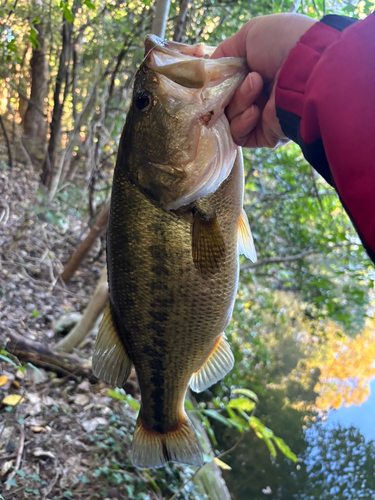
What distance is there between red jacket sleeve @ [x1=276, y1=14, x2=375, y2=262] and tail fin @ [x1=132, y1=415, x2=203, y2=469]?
1172mm

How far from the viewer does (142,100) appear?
1.16 metres

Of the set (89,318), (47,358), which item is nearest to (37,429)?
(47,358)

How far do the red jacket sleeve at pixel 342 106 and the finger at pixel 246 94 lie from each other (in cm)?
13

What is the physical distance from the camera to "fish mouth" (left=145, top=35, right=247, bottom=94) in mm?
1015

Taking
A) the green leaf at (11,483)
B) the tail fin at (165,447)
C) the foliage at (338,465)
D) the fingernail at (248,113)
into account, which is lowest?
the foliage at (338,465)

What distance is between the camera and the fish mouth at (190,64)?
1.01m

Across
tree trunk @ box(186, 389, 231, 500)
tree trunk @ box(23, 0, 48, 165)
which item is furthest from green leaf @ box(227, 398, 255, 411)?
tree trunk @ box(23, 0, 48, 165)

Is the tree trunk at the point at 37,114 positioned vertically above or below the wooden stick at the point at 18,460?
above

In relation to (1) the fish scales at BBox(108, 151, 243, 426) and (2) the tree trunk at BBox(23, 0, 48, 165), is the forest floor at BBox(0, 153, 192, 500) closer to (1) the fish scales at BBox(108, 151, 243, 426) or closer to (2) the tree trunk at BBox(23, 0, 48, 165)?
(1) the fish scales at BBox(108, 151, 243, 426)

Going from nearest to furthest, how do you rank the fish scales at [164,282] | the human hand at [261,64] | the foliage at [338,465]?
1. the human hand at [261,64]
2. the fish scales at [164,282]
3. the foliage at [338,465]

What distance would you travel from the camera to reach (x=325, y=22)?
871mm

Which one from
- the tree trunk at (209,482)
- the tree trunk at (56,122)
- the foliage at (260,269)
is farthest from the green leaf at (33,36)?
the tree trunk at (56,122)

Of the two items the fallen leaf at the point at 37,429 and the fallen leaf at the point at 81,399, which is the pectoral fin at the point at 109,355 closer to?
the fallen leaf at the point at 37,429

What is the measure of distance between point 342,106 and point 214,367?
1117 millimetres
